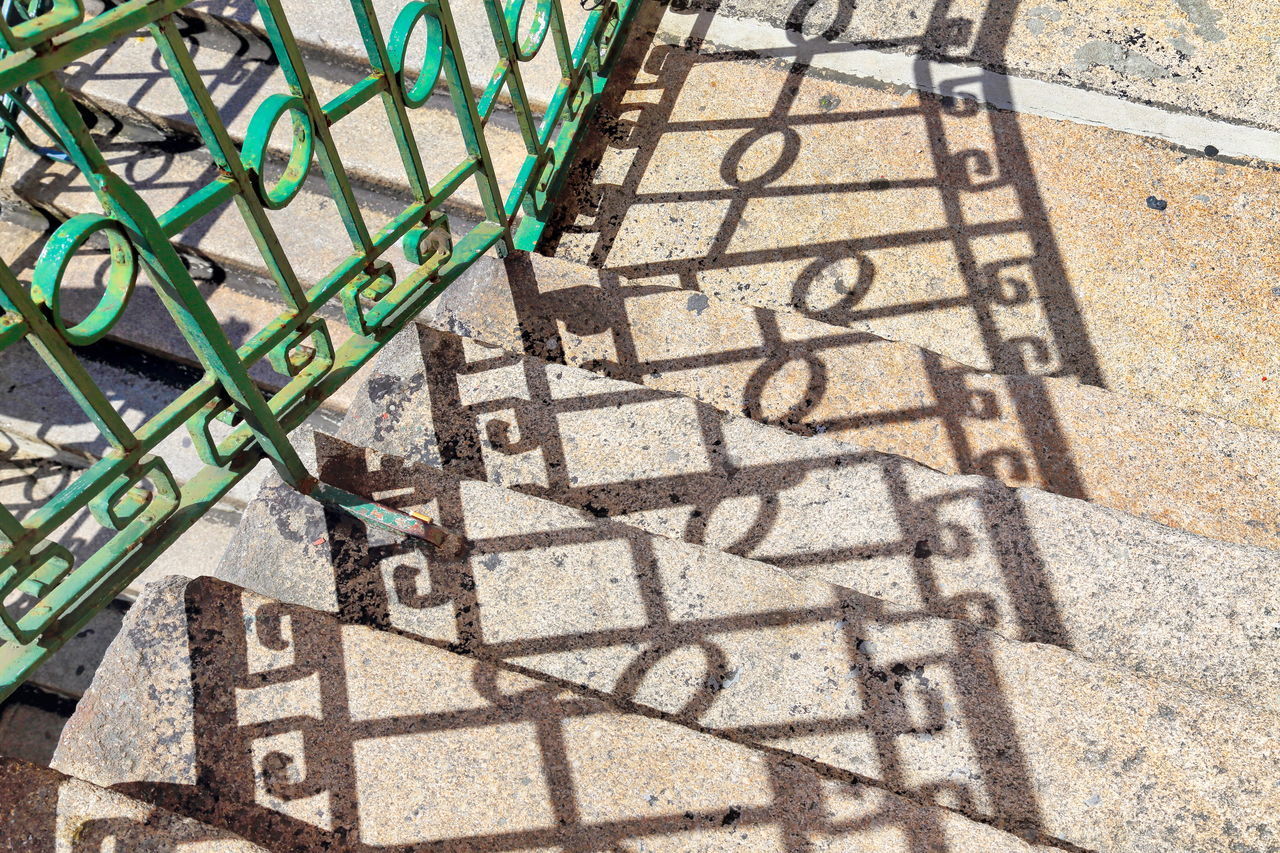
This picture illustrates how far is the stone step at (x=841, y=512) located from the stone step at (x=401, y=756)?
38 centimetres

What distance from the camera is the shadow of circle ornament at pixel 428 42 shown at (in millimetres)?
2137

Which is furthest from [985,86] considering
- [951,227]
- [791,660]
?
[791,660]

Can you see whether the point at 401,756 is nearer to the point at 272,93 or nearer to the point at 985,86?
the point at 985,86

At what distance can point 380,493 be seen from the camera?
240cm

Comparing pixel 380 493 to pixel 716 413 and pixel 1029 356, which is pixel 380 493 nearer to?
pixel 716 413

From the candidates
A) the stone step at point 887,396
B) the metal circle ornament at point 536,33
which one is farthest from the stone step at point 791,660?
the metal circle ornament at point 536,33

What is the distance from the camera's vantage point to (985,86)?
3.41 m

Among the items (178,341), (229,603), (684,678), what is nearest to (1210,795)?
(684,678)

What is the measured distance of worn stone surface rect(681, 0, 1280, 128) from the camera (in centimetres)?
335

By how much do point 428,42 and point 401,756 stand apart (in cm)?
156

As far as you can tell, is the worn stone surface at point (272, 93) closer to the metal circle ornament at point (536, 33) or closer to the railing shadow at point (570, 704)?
the metal circle ornament at point (536, 33)

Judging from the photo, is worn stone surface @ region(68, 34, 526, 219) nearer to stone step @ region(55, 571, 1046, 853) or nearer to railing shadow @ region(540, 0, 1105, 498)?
railing shadow @ region(540, 0, 1105, 498)

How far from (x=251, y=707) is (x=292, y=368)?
2.47 ft

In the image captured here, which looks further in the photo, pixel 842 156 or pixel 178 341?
pixel 178 341
